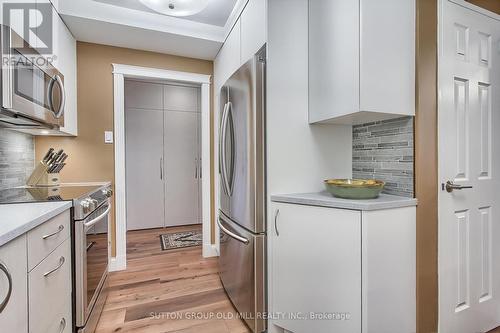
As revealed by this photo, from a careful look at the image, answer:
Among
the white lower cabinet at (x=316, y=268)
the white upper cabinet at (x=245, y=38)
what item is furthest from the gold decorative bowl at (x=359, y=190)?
the white upper cabinet at (x=245, y=38)

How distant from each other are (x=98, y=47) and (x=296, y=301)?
287cm

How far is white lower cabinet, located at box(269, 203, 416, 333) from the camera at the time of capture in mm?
1196

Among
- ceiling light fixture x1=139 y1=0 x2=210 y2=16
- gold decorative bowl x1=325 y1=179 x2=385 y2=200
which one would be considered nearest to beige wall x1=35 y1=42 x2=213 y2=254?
ceiling light fixture x1=139 y1=0 x2=210 y2=16

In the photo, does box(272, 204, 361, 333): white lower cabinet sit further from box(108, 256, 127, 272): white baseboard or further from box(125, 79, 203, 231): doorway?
box(125, 79, 203, 231): doorway

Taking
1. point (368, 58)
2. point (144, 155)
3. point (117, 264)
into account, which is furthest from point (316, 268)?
point (144, 155)

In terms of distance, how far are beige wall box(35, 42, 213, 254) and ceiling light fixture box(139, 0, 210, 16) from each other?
1241mm

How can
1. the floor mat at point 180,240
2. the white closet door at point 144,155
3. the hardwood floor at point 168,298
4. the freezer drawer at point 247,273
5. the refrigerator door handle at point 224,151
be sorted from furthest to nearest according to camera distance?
the white closet door at point 144,155
the floor mat at point 180,240
the refrigerator door handle at point 224,151
the hardwood floor at point 168,298
the freezer drawer at point 247,273

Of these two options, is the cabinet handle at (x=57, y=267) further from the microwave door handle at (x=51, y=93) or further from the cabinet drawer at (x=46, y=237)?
the microwave door handle at (x=51, y=93)

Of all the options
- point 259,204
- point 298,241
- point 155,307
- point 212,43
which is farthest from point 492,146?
point 155,307

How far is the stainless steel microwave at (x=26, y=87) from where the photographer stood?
45.9 inches

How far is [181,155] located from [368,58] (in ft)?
10.7

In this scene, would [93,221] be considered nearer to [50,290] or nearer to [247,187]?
[50,290]

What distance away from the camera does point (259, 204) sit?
4.94 feet

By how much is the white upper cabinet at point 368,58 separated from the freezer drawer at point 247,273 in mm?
932
